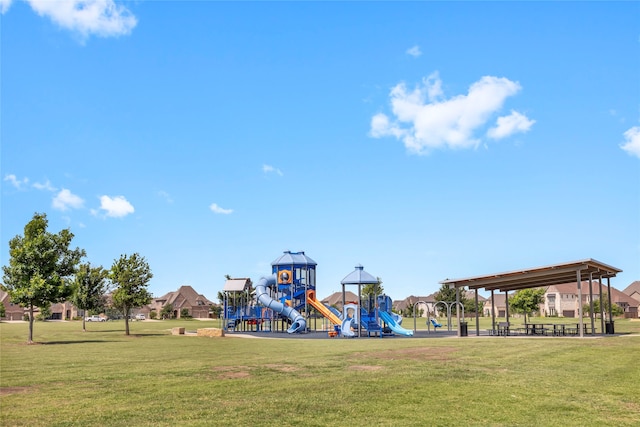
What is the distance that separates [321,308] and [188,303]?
8051 centimetres

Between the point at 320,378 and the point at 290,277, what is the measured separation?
35.0m

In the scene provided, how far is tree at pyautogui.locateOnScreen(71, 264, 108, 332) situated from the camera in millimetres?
53562

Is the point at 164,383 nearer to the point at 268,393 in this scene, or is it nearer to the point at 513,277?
the point at 268,393

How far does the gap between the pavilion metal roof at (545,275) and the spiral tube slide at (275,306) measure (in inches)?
555

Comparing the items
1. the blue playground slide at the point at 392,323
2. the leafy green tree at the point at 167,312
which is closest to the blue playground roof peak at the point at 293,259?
the blue playground slide at the point at 392,323

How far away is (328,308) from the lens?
45.4 metres

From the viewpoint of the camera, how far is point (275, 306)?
4844 cm

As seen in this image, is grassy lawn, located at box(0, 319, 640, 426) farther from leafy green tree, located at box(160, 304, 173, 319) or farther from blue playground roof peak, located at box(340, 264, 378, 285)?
leafy green tree, located at box(160, 304, 173, 319)

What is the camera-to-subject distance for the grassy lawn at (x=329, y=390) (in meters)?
10.2

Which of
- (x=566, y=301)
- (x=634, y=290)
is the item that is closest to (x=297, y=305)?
(x=566, y=301)

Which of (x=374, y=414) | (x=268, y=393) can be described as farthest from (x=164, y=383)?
(x=374, y=414)

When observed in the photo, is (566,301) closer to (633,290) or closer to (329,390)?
(633,290)

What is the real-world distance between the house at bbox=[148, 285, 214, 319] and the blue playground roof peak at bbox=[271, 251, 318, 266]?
6572 cm

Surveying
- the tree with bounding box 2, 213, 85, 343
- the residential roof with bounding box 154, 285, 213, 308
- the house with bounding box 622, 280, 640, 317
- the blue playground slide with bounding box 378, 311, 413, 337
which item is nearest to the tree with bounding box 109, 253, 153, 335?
the tree with bounding box 2, 213, 85, 343
